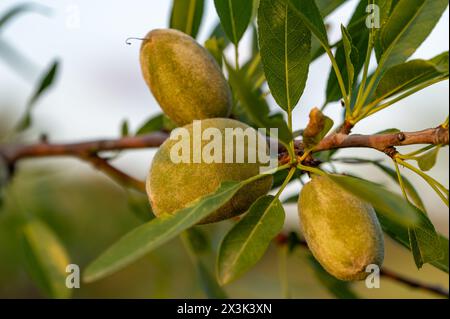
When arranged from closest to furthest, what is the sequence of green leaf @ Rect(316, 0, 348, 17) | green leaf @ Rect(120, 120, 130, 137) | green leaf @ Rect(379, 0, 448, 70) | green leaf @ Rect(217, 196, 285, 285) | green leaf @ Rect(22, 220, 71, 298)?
green leaf @ Rect(217, 196, 285, 285) < green leaf @ Rect(379, 0, 448, 70) < green leaf @ Rect(316, 0, 348, 17) < green leaf @ Rect(22, 220, 71, 298) < green leaf @ Rect(120, 120, 130, 137)

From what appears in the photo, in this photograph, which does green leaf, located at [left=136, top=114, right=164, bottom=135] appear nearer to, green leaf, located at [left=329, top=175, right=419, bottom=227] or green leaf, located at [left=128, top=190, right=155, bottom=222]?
green leaf, located at [left=128, top=190, right=155, bottom=222]

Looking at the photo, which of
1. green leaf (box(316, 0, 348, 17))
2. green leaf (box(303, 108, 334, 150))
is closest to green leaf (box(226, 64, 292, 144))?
green leaf (box(303, 108, 334, 150))

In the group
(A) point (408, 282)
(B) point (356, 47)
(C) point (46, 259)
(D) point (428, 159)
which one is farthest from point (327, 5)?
(C) point (46, 259)

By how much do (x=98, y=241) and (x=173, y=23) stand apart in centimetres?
162

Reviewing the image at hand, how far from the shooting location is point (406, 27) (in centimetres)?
73

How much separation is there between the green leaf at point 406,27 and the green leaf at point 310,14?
0.36 feet

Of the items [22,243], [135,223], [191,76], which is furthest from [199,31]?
[135,223]

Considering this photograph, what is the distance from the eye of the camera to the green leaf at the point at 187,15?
0.91 metres

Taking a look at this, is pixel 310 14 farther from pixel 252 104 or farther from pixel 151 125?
pixel 151 125

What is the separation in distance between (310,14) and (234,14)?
17cm

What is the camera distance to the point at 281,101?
2.25 ft

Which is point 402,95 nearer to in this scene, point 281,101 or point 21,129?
point 281,101

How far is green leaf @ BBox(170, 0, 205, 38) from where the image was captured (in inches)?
36.0

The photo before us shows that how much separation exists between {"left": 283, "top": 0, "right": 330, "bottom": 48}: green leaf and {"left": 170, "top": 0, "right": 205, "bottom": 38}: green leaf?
0.33 metres
